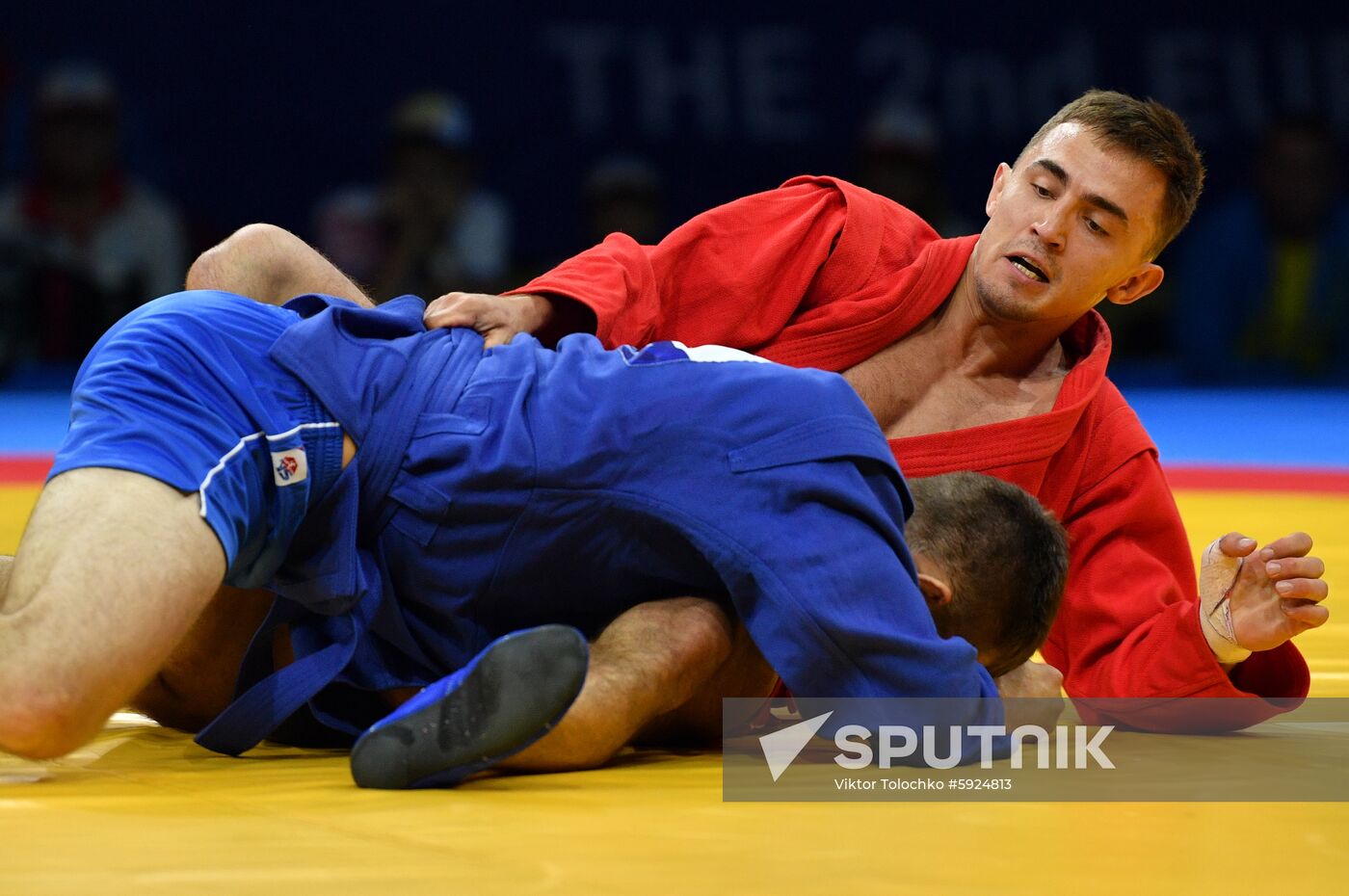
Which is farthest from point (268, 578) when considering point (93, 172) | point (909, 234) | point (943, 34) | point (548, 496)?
point (943, 34)

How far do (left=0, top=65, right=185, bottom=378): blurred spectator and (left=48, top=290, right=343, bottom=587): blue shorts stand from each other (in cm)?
654

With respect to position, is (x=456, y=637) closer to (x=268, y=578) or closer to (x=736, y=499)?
(x=268, y=578)

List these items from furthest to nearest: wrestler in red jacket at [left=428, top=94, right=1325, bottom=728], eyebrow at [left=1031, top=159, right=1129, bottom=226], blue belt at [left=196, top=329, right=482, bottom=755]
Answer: eyebrow at [left=1031, top=159, right=1129, bottom=226]
wrestler in red jacket at [left=428, top=94, right=1325, bottom=728]
blue belt at [left=196, top=329, right=482, bottom=755]

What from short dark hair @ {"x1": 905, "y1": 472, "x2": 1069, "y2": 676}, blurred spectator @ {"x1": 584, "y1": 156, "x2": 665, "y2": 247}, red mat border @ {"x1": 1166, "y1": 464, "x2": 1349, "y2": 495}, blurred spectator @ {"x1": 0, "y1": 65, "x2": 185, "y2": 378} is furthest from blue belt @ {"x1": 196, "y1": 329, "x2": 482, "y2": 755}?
blurred spectator @ {"x1": 584, "y1": 156, "x2": 665, "y2": 247}

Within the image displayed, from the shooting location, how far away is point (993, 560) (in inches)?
86.7

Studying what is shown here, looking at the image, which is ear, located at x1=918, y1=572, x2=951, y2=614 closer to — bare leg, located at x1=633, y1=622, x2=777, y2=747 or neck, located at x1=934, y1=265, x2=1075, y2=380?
bare leg, located at x1=633, y1=622, x2=777, y2=747

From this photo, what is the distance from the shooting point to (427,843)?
5.32 ft

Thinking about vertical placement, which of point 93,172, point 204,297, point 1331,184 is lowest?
point 1331,184

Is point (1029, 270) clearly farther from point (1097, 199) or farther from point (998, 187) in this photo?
point (998, 187)

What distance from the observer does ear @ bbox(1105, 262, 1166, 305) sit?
299 centimetres

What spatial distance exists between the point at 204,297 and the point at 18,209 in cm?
704
